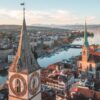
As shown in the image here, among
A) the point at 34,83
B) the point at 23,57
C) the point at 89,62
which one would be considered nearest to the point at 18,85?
the point at 34,83

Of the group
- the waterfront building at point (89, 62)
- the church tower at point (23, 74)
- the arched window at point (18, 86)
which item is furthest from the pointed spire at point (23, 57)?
the waterfront building at point (89, 62)

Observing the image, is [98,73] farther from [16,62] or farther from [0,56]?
[0,56]

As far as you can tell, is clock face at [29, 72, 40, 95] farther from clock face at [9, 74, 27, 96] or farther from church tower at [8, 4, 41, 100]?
clock face at [9, 74, 27, 96]

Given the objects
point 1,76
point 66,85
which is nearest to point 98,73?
A: point 66,85

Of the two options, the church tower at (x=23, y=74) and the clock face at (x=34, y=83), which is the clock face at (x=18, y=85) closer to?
the church tower at (x=23, y=74)

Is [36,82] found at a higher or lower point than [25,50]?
lower

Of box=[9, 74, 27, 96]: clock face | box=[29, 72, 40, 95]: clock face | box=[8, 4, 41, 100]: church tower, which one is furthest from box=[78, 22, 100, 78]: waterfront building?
box=[9, 74, 27, 96]: clock face

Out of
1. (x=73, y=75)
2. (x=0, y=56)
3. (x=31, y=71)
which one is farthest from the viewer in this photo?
(x=0, y=56)

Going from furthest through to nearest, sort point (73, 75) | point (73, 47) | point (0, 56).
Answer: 1. point (73, 47)
2. point (0, 56)
3. point (73, 75)
